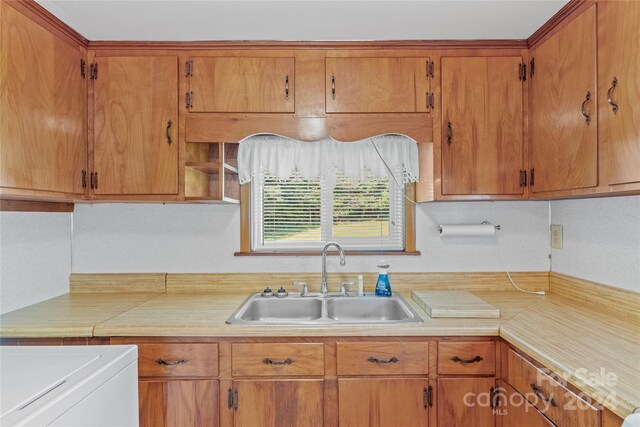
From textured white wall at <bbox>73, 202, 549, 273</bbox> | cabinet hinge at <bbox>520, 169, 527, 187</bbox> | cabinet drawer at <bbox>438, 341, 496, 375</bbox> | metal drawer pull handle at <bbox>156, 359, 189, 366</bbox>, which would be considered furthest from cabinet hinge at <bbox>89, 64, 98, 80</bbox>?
cabinet hinge at <bbox>520, 169, 527, 187</bbox>

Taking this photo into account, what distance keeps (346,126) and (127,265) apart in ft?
4.98

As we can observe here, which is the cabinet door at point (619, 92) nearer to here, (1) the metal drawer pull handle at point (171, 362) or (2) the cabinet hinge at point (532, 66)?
(2) the cabinet hinge at point (532, 66)

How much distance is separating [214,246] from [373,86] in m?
1.28

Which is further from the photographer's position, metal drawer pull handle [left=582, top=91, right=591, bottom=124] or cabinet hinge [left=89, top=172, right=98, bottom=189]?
cabinet hinge [left=89, top=172, right=98, bottom=189]

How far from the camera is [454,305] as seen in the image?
5.92 feet

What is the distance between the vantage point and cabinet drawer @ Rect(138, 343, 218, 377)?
1.64 m

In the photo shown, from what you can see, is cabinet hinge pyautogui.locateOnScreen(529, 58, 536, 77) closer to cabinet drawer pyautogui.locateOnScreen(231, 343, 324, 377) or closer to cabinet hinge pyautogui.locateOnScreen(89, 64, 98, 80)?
cabinet drawer pyautogui.locateOnScreen(231, 343, 324, 377)

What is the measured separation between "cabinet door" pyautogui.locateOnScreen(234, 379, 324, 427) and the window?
889mm

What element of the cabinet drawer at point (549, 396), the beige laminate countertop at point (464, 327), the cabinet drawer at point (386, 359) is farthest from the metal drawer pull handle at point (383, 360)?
the cabinet drawer at point (549, 396)

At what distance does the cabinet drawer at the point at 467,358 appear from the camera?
1.62 m

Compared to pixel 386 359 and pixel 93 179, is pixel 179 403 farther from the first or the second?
pixel 93 179

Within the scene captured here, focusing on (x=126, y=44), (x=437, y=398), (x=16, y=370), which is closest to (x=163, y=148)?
(x=126, y=44)

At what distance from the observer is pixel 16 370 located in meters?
1.18

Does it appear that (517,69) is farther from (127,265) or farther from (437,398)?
(127,265)
